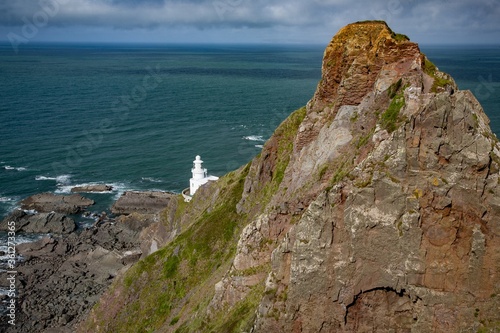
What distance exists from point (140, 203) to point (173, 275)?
4523 centimetres

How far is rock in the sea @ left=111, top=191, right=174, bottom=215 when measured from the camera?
82.2 metres

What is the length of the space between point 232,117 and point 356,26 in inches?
4449

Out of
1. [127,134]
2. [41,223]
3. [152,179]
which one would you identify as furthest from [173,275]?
[127,134]

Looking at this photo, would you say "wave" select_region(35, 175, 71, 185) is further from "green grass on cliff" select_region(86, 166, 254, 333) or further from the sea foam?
"green grass on cliff" select_region(86, 166, 254, 333)

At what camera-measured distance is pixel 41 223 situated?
247 ft

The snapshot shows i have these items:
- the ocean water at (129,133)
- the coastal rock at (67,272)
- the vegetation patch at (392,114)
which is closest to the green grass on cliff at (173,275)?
the coastal rock at (67,272)

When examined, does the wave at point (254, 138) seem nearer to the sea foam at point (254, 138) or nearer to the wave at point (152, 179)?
the sea foam at point (254, 138)

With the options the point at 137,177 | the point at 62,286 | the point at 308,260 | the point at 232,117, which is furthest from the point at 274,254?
the point at 232,117

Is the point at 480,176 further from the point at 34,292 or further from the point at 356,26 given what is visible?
the point at 34,292

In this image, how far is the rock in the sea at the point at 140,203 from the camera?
8225 cm

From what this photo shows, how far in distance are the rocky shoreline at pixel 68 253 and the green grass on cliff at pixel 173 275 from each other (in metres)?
12.1

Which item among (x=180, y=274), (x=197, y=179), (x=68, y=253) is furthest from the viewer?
(x=197, y=179)

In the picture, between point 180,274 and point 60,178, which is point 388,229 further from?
point 60,178

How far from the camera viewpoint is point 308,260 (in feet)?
63.1
